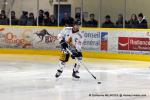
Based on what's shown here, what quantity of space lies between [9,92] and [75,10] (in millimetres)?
9532

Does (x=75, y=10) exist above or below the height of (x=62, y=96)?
above

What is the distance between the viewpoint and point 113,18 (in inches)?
691

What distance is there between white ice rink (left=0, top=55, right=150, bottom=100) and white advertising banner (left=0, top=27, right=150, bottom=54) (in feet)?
2.30

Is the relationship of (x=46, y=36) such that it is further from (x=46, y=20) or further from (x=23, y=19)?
(x=23, y=19)

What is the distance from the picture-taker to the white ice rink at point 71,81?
838cm

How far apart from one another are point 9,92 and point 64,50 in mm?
1998

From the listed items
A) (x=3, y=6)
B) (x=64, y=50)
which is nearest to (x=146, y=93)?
(x=64, y=50)

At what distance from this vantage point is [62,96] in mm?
8242

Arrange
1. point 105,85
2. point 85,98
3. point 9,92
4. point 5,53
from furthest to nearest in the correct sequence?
point 5,53
point 105,85
point 9,92
point 85,98

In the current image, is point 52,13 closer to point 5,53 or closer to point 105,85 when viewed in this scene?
point 5,53

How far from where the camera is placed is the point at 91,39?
15836mm

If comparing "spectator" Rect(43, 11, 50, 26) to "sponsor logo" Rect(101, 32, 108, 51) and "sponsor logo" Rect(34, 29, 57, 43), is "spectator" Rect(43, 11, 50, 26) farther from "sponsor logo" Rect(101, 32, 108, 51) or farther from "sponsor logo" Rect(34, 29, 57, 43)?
"sponsor logo" Rect(101, 32, 108, 51)

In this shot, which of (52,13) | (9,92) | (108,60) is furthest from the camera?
(52,13)

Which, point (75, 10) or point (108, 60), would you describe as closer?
point (108, 60)
